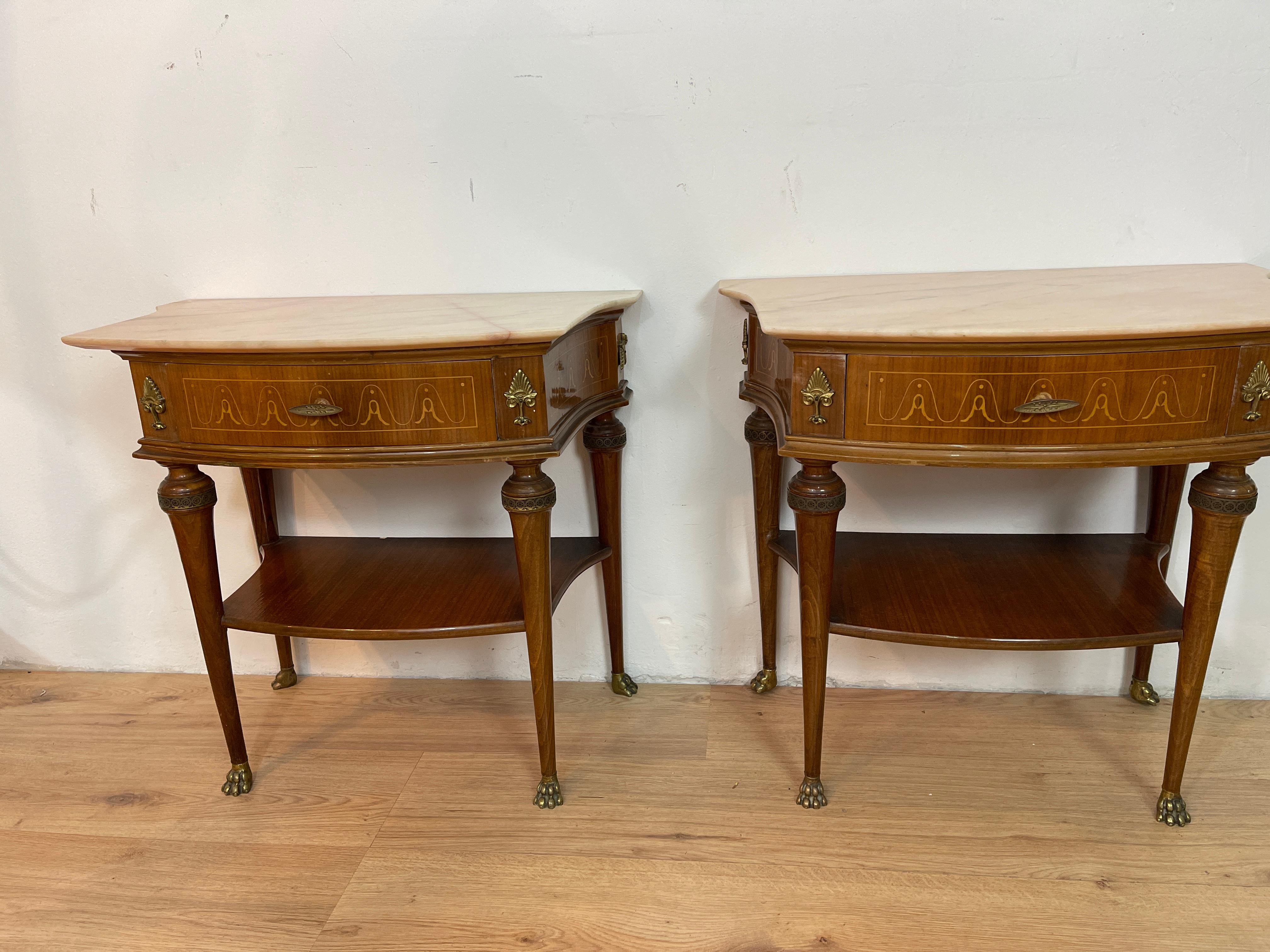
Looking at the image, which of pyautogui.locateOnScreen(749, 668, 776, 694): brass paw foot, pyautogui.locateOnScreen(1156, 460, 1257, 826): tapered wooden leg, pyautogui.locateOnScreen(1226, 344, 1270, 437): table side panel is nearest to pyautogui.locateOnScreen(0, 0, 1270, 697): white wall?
pyautogui.locateOnScreen(749, 668, 776, 694): brass paw foot

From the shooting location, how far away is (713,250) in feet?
6.27

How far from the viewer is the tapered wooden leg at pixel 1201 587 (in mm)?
1479

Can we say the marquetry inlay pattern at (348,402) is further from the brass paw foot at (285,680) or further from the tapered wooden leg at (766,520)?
the brass paw foot at (285,680)

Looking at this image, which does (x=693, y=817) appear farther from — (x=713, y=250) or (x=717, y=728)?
(x=713, y=250)

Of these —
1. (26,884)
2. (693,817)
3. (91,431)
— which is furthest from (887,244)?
(26,884)

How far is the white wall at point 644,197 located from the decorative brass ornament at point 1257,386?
543 mm

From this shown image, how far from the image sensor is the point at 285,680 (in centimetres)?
228

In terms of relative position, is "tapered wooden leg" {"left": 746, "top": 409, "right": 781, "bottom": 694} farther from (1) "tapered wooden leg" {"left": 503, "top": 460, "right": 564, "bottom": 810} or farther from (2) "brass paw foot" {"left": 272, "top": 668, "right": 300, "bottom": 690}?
(2) "brass paw foot" {"left": 272, "top": 668, "right": 300, "bottom": 690}

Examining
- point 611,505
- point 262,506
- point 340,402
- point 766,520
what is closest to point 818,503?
point 766,520

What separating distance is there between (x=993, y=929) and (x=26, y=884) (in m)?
1.70

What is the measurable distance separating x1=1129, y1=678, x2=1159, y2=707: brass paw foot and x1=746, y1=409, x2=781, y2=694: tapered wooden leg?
2.65 feet

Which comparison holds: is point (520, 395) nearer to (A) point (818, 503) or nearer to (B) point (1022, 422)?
(A) point (818, 503)

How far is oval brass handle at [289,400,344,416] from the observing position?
4.97 feet

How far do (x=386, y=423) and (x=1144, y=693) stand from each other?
1.74 meters
